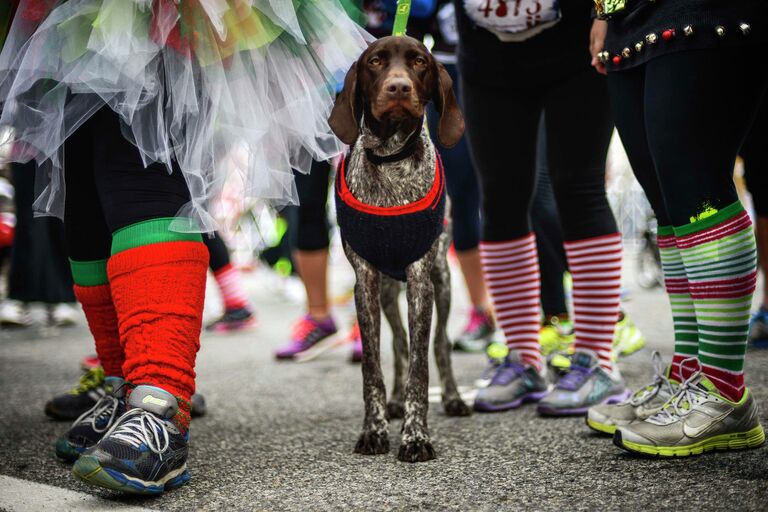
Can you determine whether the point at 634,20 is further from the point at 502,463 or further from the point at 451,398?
the point at 451,398

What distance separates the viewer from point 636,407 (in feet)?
7.04

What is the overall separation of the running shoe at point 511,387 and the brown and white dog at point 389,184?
1.67ft

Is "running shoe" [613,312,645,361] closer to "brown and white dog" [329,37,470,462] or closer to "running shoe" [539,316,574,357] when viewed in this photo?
"running shoe" [539,316,574,357]

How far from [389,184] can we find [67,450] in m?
1.16

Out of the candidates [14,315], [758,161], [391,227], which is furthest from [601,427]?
[14,315]

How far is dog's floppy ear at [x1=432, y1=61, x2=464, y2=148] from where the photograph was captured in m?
2.20

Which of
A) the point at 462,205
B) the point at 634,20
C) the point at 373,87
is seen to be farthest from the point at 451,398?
the point at 462,205

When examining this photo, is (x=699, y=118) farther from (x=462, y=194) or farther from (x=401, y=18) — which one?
(x=462, y=194)

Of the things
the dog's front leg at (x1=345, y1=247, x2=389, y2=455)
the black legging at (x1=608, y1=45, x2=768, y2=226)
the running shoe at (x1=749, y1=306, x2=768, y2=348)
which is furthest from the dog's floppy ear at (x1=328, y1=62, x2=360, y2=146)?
the running shoe at (x1=749, y1=306, x2=768, y2=348)

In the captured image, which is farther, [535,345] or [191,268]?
[535,345]

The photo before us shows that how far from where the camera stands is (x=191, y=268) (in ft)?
6.02

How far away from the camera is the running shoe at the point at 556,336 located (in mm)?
3145

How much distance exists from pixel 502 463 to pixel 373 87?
1093 millimetres

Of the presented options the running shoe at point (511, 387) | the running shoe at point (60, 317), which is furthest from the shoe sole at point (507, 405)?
the running shoe at point (60, 317)
